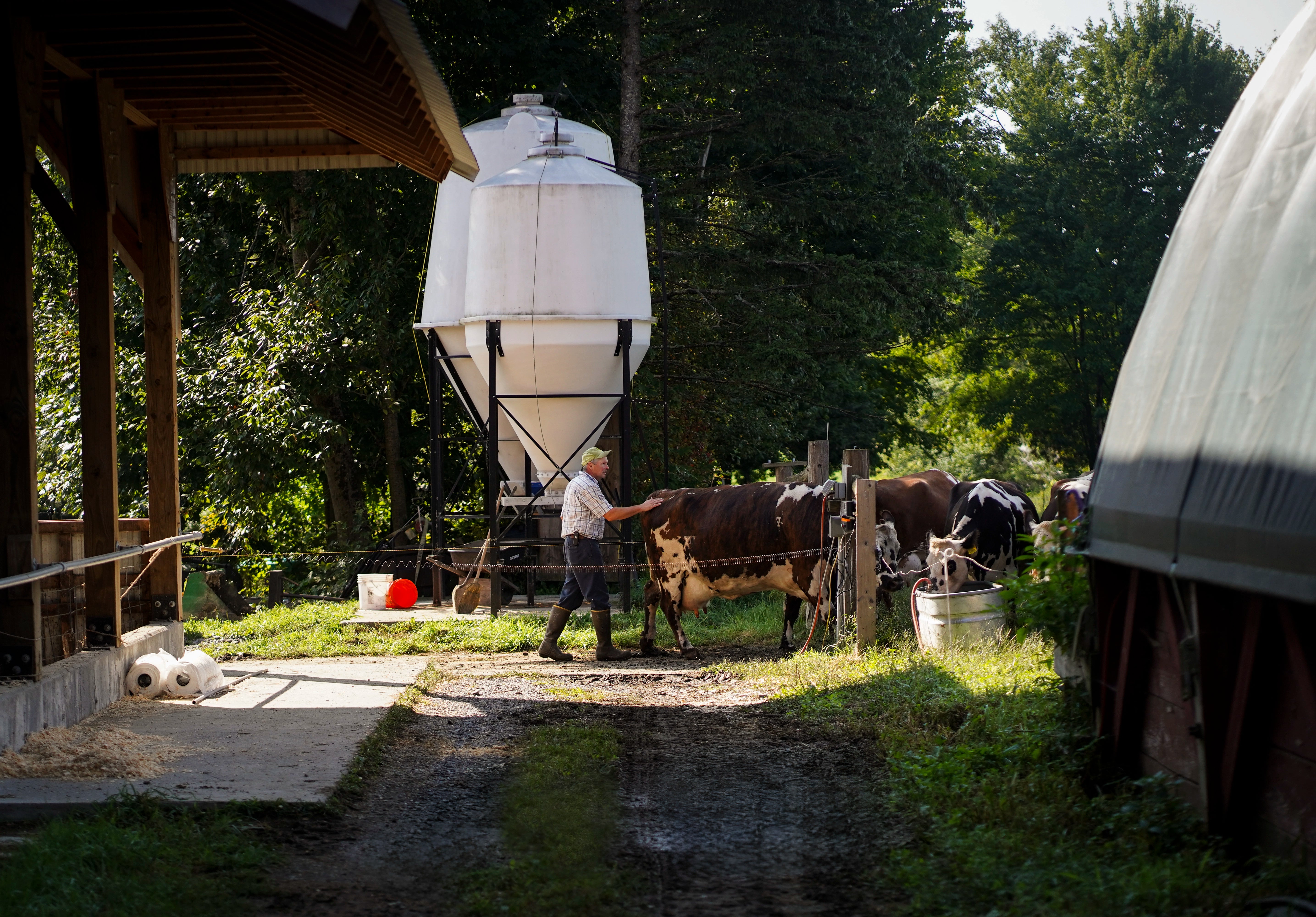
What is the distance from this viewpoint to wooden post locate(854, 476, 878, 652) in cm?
1148

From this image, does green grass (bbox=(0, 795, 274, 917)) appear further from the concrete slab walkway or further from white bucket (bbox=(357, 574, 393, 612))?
white bucket (bbox=(357, 574, 393, 612))

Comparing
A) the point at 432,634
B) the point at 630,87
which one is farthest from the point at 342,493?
the point at 432,634

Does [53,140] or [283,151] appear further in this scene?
[283,151]

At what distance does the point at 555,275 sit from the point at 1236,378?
1149 cm

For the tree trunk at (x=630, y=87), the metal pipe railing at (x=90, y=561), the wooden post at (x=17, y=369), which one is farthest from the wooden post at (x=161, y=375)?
the tree trunk at (x=630, y=87)

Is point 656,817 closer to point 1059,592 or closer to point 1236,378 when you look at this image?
point 1059,592

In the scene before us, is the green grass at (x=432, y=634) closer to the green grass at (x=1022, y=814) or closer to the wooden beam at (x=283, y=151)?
the wooden beam at (x=283, y=151)

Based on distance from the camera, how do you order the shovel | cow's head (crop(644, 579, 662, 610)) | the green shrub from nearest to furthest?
the green shrub → cow's head (crop(644, 579, 662, 610)) → the shovel

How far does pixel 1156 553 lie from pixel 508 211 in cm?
1195

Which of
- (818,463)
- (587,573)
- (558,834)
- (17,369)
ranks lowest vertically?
(558,834)

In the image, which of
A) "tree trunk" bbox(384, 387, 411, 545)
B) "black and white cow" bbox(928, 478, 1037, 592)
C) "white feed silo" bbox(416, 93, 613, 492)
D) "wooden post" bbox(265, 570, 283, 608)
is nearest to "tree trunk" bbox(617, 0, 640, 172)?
"white feed silo" bbox(416, 93, 613, 492)

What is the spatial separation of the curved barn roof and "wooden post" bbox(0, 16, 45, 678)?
5801 mm

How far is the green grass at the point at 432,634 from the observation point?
13406mm

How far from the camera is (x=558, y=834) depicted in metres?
6.02
